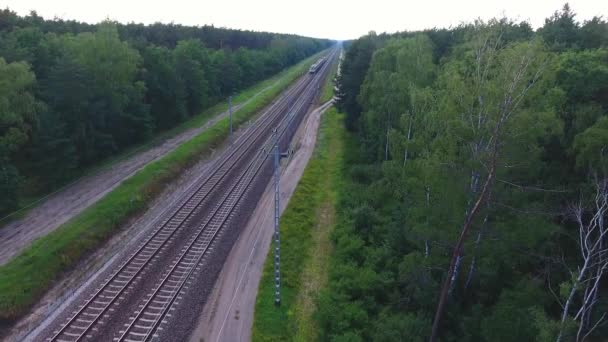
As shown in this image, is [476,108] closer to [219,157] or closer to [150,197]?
[150,197]

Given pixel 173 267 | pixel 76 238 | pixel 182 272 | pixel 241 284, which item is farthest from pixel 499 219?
pixel 76 238

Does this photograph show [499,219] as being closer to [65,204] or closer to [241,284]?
[241,284]

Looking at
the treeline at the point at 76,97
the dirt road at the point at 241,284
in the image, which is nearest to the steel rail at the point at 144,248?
the dirt road at the point at 241,284

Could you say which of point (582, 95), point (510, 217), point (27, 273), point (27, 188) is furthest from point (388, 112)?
point (27, 188)

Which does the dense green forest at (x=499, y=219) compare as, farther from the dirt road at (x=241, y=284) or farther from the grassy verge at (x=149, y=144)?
the grassy verge at (x=149, y=144)

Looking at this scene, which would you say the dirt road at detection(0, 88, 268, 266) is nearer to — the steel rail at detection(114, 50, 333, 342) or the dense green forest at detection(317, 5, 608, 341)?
the steel rail at detection(114, 50, 333, 342)

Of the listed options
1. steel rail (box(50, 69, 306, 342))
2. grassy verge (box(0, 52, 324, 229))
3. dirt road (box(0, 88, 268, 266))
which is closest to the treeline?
grassy verge (box(0, 52, 324, 229))
